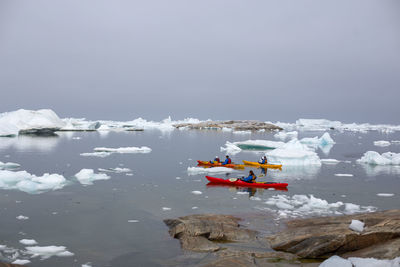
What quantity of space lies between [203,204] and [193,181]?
228 inches

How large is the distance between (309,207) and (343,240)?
5931mm

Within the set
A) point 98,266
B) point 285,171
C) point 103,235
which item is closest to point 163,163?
point 285,171

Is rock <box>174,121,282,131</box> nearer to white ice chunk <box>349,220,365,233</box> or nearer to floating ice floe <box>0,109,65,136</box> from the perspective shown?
floating ice floe <box>0,109,65,136</box>

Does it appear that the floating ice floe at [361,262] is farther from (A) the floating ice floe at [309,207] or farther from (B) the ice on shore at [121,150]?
(B) the ice on shore at [121,150]

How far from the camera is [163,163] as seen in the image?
28.2 m

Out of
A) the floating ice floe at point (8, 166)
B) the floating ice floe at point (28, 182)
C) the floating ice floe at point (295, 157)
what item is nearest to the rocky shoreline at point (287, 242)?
the floating ice floe at point (28, 182)

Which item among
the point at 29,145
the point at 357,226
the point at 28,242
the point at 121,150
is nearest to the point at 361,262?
the point at 357,226

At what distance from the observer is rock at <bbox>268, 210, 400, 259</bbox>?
7.33 m

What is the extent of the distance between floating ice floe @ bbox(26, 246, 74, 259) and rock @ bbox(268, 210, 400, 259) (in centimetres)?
560

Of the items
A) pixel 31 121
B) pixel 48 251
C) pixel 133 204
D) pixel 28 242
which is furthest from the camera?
pixel 31 121

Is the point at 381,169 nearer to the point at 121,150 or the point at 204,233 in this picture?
the point at 204,233

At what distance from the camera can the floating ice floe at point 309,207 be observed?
12984 millimetres

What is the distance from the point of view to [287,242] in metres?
8.86

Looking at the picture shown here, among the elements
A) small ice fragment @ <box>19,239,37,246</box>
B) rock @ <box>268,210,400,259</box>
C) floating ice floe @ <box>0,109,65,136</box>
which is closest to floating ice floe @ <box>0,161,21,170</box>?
small ice fragment @ <box>19,239,37,246</box>
